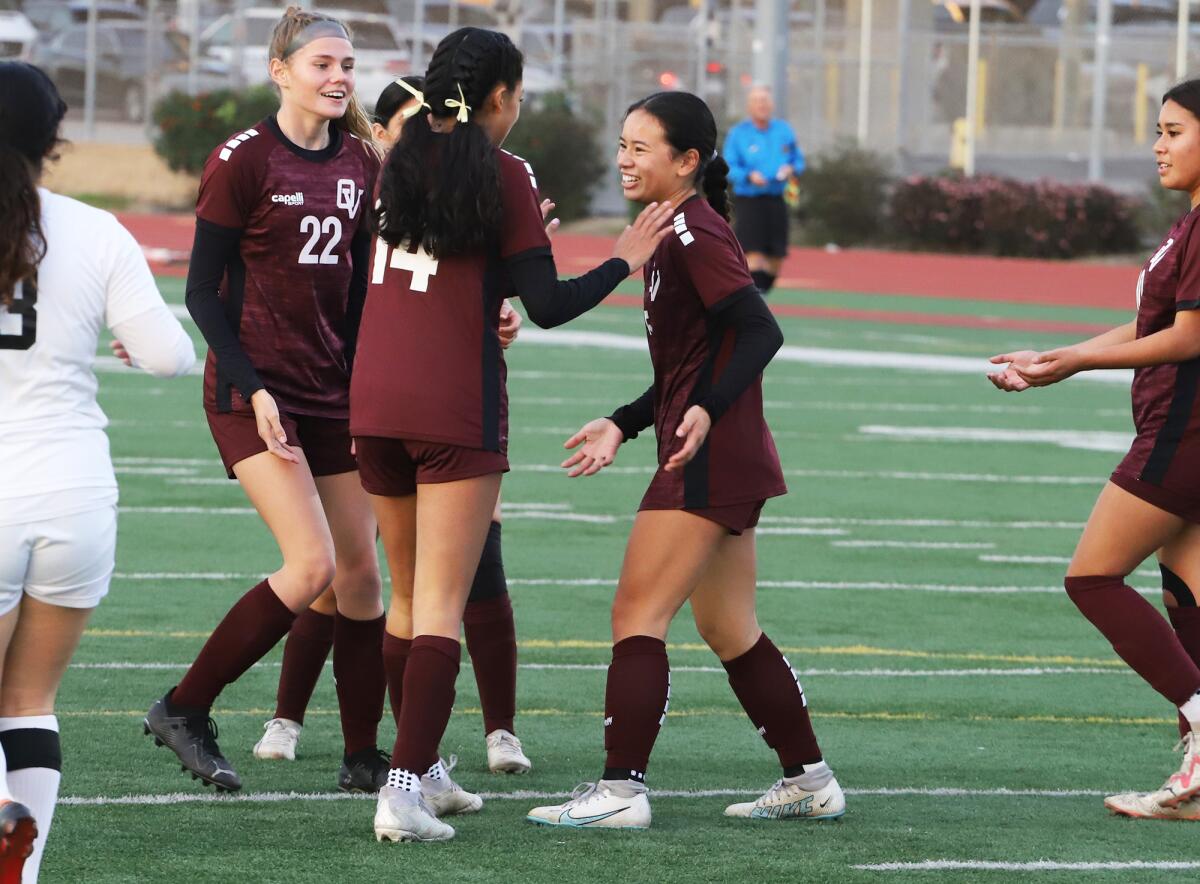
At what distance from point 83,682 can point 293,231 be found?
7.10 feet

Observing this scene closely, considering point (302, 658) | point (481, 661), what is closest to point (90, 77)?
point (302, 658)

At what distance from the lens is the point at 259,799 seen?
5539 millimetres

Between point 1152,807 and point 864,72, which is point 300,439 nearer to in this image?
point 1152,807

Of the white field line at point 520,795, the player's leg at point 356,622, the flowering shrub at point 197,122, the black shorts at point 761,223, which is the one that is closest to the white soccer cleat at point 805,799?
the white field line at point 520,795

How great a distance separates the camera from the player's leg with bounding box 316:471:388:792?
5742 mm

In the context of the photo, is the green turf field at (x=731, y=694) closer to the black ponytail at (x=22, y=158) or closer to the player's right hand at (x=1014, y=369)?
the player's right hand at (x=1014, y=369)

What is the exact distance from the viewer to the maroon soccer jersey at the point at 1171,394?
5.42 m

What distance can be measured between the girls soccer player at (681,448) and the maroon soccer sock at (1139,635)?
3.20ft

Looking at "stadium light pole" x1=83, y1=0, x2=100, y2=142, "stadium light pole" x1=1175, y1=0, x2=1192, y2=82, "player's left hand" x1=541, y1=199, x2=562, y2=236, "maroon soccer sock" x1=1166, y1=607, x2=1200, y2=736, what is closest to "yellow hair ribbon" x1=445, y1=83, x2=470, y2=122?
"player's left hand" x1=541, y1=199, x2=562, y2=236

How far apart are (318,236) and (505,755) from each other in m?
1.57

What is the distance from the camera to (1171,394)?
18.1 feet

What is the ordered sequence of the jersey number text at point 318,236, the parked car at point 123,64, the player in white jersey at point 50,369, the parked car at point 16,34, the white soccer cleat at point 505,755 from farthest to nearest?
the parked car at point 16,34 → the parked car at point 123,64 → the white soccer cleat at point 505,755 → the jersey number text at point 318,236 → the player in white jersey at point 50,369

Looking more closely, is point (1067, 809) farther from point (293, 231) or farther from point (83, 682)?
point (83, 682)

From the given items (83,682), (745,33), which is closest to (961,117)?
(745,33)
